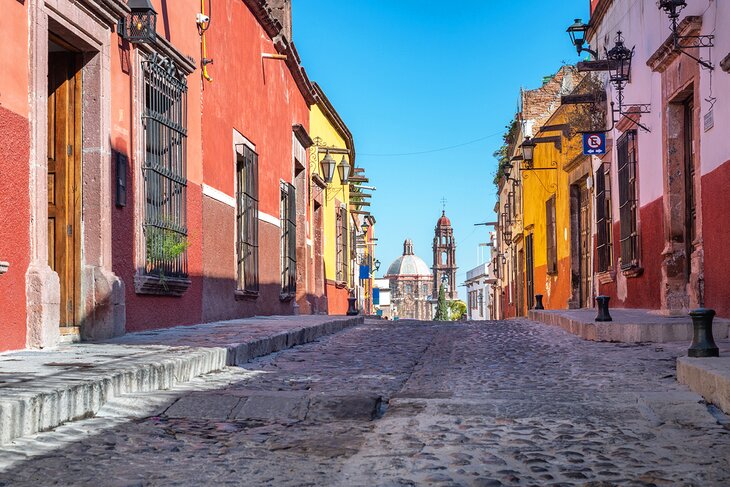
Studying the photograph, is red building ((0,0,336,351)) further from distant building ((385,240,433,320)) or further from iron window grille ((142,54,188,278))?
distant building ((385,240,433,320))

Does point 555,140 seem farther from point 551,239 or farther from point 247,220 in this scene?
point 247,220

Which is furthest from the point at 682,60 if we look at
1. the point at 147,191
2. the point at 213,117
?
the point at 147,191

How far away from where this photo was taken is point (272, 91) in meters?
15.8

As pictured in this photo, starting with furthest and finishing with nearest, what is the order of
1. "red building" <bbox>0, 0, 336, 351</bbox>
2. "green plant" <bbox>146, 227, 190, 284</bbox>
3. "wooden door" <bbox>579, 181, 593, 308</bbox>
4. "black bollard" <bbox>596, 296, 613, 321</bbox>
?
"wooden door" <bbox>579, 181, 593, 308</bbox> < "black bollard" <bbox>596, 296, 613, 321</bbox> < "green plant" <bbox>146, 227, 190, 284</bbox> < "red building" <bbox>0, 0, 336, 351</bbox>

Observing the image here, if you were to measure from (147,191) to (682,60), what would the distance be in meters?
6.38

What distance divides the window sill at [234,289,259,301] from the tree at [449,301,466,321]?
8866 centimetres

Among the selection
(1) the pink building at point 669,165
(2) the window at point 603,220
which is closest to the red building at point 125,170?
(1) the pink building at point 669,165

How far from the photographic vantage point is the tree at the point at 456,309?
338 feet

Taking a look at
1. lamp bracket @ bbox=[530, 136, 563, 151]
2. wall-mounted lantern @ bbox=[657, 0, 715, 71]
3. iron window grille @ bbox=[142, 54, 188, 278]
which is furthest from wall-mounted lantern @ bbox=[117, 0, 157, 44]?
lamp bracket @ bbox=[530, 136, 563, 151]

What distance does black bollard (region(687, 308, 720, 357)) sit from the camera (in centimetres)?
583

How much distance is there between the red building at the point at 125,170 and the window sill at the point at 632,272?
5535 mm

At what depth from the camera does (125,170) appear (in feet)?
26.1

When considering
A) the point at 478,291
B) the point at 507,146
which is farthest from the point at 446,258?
the point at 507,146

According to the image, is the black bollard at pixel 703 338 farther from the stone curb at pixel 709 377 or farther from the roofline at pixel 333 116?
the roofline at pixel 333 116
